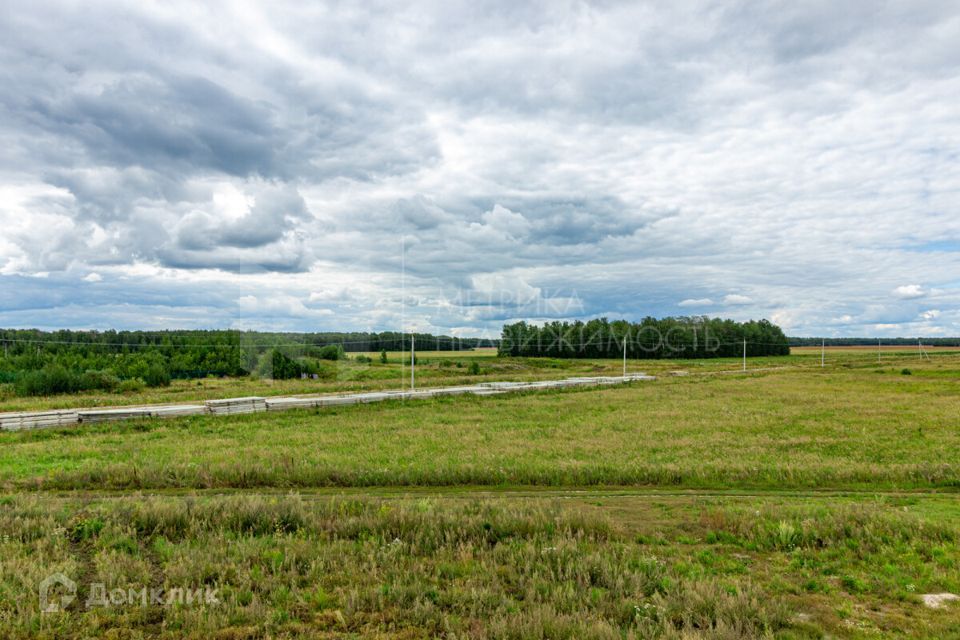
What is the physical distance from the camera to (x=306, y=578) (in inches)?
293

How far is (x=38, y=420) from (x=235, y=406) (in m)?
7.38

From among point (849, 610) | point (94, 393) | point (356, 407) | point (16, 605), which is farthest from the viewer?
point (94, 393)

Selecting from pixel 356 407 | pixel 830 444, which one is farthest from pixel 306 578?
pixel 356 407

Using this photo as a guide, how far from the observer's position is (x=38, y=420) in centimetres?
2180

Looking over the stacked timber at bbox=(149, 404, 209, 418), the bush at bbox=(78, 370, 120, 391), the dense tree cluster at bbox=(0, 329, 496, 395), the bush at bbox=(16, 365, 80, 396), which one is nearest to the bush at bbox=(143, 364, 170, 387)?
the dense tree cluster at bbox=(0, 329, 496, 395)

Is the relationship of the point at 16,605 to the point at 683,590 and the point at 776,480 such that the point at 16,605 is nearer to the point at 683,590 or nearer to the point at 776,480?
the point at 683,590

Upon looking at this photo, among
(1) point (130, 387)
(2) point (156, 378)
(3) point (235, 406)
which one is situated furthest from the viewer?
(2) point (156, 378)

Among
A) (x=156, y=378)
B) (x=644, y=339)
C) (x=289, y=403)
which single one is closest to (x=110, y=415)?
(x=289, y=403)

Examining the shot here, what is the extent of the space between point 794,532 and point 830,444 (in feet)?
40.5

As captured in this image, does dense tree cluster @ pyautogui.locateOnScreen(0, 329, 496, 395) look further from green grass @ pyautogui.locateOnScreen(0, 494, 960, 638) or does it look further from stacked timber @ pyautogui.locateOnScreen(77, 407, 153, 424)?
green grass @ pyautogui.locateOnScreen(0, 494, 960, 638)

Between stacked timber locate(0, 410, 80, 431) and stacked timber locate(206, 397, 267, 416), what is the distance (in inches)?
206

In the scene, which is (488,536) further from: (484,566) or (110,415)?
(110,415)

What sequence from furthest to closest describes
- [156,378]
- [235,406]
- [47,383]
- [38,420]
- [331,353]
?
1. [331,353]
2. [156,378]
3. [47,383]
4. [235,406]
5. [38,420]

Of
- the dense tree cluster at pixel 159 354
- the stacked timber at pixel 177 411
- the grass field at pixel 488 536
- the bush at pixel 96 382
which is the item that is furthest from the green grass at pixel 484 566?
the bush at pixel 96 382
